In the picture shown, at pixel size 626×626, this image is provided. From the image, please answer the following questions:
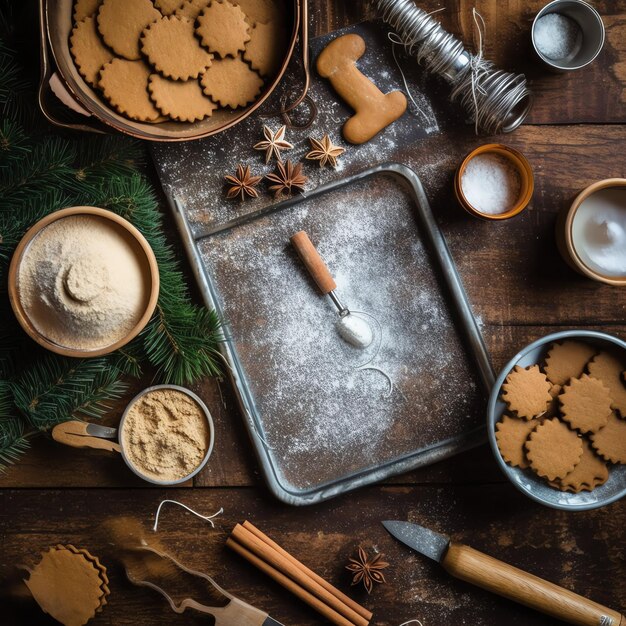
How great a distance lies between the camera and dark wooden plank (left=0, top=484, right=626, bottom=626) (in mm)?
1104

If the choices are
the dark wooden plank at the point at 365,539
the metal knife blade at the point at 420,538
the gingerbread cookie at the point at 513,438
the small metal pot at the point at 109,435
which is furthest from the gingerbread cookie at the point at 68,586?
the gingerbread cookie at the point at 513,438

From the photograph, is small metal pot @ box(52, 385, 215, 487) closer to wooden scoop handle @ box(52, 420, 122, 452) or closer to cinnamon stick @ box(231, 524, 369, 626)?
wooden scoop handle @ box(52, 420, 122, 452)

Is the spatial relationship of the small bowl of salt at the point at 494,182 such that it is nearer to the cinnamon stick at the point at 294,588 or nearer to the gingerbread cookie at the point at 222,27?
the gingerbread cookie at the point at 222,27

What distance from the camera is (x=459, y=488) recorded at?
113 cm

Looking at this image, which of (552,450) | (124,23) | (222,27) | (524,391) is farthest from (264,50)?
(552,450)

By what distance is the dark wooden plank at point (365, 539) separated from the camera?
110 cm

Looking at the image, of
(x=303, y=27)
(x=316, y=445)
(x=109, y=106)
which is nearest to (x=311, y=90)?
(x=303, y=27)

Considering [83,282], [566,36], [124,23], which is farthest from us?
[566,36]

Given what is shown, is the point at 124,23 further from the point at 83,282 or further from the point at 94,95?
the point at 83,282

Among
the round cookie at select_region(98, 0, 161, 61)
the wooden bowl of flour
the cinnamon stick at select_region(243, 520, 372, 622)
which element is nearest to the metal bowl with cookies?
the cinnamon stick at select_region(243, 520, 372, 622)

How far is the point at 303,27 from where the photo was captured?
1.00 metres

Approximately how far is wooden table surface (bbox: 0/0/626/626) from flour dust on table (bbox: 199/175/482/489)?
61mm

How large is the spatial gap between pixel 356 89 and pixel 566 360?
577 mm

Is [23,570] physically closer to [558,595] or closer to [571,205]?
[558,595]
